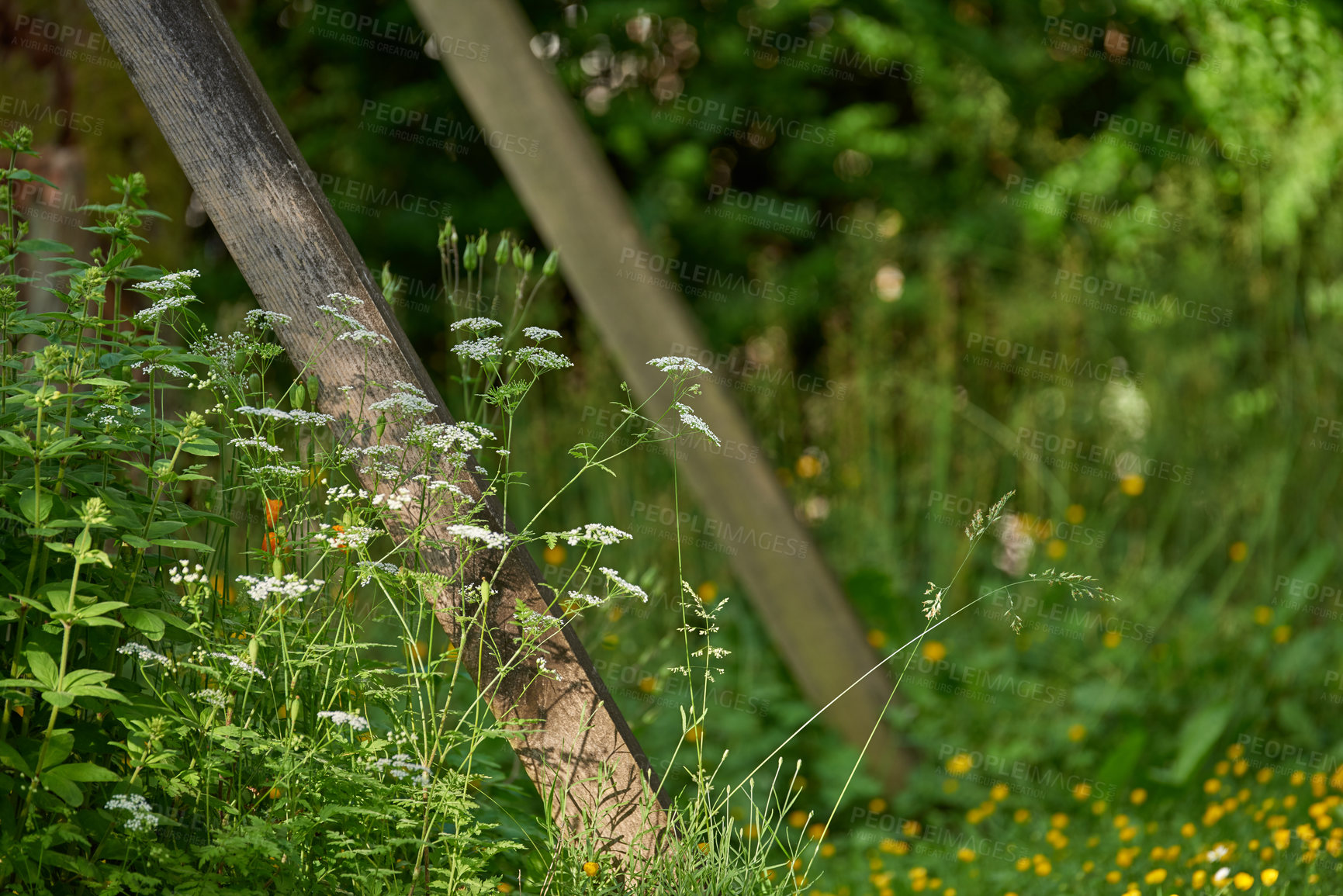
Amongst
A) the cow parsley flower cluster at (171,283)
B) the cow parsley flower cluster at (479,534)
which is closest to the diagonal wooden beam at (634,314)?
the cow parsley flower cluster at (171,283)

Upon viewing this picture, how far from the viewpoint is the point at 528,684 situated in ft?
6.19

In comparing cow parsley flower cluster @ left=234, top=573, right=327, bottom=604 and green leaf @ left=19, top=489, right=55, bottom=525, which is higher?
green leaf @ left=19, top=489, right=55, bottom=525

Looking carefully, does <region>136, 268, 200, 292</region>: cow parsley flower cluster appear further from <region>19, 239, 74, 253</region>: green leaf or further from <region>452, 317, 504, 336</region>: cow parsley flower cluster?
<region>452, 317, 504, 336</region>: cow parsley flower cluster

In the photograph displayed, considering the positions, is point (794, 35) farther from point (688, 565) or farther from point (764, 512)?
point (764, 512)

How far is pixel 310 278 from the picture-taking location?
201cm

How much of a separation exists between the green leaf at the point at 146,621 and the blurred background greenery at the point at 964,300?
2088mm

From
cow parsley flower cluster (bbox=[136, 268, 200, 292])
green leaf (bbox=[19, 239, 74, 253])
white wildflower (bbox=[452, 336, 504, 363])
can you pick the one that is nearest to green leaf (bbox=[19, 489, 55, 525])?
cow parsley flower cluster (bbox=[136, 268, 200, 292])

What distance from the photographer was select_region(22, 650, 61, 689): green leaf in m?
1.52

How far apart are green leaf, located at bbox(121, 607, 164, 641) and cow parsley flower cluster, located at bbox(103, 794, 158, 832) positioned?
0.22 m

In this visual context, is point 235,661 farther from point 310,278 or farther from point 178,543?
point 310,278

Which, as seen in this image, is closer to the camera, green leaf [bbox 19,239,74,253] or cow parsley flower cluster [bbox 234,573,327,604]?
cow parsley flower cluster [bbox 234,573,327,604]

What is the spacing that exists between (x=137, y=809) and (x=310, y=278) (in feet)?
3.07

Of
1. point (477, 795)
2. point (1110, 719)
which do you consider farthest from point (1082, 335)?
point (477, 795)

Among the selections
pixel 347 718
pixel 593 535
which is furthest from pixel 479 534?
pixel 347 718
